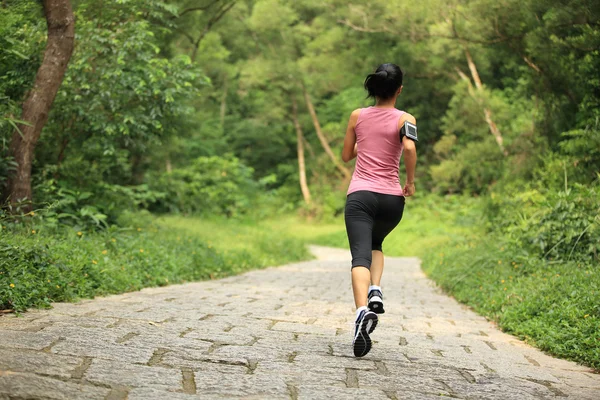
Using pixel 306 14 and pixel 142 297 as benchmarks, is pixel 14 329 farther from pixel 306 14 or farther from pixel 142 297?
pixel 306 14

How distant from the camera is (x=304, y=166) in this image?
38.4 metres

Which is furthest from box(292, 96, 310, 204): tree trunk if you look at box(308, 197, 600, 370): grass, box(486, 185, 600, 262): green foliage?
box(486, 185, 600, 262): green foliage

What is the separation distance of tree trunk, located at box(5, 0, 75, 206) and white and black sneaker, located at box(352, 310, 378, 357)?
540 cm

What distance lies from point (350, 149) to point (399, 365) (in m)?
1.48

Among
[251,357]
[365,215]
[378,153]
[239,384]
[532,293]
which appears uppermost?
[378,153]

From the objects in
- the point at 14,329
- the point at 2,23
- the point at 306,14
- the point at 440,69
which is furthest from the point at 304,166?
the point at 14,329

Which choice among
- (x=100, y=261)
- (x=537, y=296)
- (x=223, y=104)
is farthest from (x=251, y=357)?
(x=223, y=104)

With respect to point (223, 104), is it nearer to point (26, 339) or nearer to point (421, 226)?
point (421, 226)

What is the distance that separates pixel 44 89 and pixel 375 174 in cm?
528

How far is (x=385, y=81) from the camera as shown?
4.16 metres

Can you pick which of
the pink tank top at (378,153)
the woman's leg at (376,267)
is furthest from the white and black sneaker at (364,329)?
the pink tank top at (378,153)

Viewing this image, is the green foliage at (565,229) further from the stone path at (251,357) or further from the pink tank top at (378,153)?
the pink tank top at (378,153)

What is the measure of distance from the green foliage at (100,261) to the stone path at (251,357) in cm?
30

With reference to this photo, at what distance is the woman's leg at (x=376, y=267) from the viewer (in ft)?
13.9
